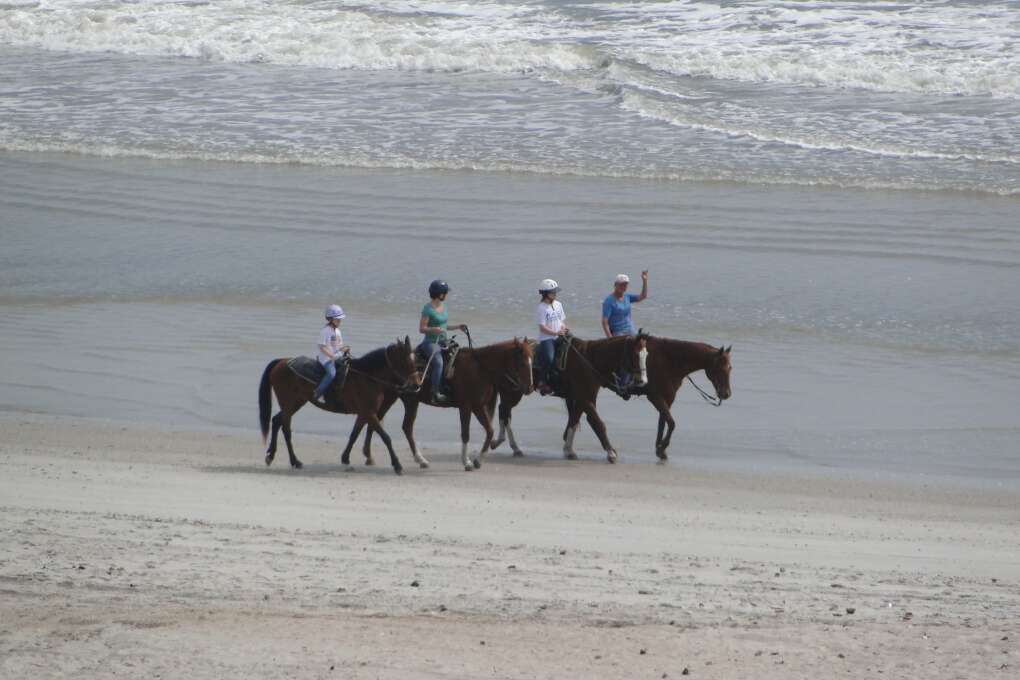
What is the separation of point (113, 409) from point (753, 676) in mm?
9903

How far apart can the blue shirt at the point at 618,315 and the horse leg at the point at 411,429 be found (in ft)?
8.49

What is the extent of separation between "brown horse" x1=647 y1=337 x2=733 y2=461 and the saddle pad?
344 cm

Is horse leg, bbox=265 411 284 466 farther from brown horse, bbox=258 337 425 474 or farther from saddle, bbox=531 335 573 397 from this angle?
saddle, bbox=531 335 573 397

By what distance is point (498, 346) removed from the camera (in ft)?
47.3

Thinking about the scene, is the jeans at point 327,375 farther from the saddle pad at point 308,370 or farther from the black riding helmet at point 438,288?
the black riding helmet at point 438,288

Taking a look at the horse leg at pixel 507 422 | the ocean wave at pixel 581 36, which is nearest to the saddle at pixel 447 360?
the horse leg at pixel 507 422

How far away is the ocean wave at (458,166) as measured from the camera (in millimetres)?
25312

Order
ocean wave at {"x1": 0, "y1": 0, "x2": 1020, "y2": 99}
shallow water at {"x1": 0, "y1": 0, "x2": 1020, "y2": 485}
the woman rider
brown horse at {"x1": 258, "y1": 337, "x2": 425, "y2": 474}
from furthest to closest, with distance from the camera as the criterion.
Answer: ocean wave at {"x1": 0, "y1": 0, "x2": 1020, "y2": 99}, shallow water at {"x1": 0, "y1": 0, "x2": 1020, "y2": 485}, the woman rider, brown horse at {"x1": 258, "y1": 337, "x2": 425, "y2": 474}

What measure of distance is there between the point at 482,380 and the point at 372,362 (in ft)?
3.89

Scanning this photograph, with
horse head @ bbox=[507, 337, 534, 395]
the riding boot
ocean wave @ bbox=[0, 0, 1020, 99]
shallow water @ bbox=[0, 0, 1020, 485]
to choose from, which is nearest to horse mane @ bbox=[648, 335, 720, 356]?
the riding boot

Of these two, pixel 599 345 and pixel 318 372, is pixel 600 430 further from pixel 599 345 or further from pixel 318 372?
pixel 318 372

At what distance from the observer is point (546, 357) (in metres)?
15.0

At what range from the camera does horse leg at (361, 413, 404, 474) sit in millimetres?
13539

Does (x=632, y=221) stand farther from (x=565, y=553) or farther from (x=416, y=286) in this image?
(x=565, y=553)
